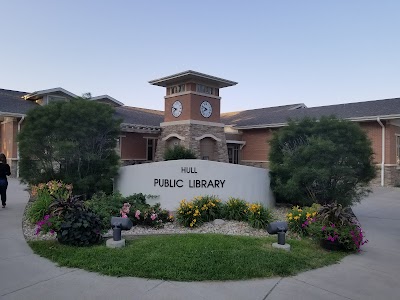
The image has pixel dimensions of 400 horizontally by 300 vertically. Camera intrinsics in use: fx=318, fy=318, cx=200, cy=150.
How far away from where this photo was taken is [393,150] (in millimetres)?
19891

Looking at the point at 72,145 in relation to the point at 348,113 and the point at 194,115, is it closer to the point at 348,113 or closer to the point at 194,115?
the point at 194,115

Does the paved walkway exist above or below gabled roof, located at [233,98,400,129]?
below

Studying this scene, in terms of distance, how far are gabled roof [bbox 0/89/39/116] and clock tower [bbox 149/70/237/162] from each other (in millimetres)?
8493

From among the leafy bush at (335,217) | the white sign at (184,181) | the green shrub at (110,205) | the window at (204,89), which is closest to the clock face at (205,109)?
the window at (204,89)

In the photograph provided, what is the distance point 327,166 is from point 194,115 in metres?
13.1

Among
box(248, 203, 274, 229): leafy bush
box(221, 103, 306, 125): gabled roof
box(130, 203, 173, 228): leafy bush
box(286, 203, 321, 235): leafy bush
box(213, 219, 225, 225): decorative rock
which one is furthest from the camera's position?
box(221, 103, 306, 125): gabled roof

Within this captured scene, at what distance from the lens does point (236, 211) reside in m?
8.30

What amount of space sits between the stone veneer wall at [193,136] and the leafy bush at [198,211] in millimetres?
12217

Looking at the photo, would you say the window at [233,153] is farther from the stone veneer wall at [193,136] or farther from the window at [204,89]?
the window at [204,89]

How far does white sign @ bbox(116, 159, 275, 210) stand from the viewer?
9.12m

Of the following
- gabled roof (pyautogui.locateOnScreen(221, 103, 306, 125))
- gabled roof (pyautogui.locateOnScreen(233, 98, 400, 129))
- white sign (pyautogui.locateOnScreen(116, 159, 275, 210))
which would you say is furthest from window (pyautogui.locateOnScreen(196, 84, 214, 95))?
white sign (pyautogui.locateOnScreen(116, 159, 275, 210))

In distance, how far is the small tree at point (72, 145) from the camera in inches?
369

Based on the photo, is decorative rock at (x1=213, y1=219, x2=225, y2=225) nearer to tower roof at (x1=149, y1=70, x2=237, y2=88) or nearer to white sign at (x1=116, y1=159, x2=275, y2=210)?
white sign at (x1=116, y1=159, x2=275, y2=210)

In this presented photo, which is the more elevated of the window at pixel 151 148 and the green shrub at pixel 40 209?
the window at pixel 151 148
